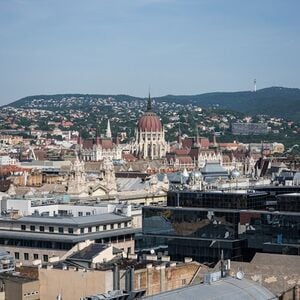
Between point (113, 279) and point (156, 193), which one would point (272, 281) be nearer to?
point (113, 279)

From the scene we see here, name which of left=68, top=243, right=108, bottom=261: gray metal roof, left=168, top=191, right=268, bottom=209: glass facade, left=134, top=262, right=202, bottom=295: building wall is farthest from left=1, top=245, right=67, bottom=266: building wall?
left=168, top=191, right=268, bottom=209: glass facade

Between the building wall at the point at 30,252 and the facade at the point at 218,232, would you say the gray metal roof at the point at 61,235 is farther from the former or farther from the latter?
the facade at the point at 218,232

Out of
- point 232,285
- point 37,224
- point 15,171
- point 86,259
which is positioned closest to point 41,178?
point 15,171

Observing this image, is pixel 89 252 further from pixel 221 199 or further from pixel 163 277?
pixel 221 199

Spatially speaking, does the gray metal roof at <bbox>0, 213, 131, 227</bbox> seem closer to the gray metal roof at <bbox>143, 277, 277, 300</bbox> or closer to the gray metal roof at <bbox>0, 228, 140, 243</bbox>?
the gray metal roof at <bbox>0, 228, 140, 243</bbox>

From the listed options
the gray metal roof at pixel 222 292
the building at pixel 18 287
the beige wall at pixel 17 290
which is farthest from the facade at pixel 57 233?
the gray metal roof at pixel 222 292
